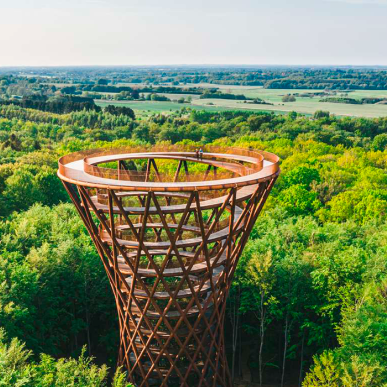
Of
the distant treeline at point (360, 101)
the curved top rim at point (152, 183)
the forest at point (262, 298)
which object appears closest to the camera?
the curved top rim at point (152, 183)

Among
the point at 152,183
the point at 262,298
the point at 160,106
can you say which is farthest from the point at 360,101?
the point at 152,183

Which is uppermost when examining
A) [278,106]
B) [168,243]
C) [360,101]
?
[360,101]

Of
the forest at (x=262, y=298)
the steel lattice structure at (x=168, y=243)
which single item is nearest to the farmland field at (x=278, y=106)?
the forest at (x=262, y=298)

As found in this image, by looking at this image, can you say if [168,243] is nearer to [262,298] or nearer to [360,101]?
[262,298]

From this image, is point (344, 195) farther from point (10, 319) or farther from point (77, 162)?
point (10, 319)

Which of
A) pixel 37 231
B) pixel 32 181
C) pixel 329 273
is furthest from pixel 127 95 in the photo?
pixel 329 273

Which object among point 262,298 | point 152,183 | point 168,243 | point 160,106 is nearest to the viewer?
point 152,183

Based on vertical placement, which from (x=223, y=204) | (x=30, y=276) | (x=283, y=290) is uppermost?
(x=223, y=204)

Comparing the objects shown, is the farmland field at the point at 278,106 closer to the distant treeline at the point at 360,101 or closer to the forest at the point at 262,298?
the distant treeline at the point at 360,101

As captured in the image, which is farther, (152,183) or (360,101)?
(360,101)
